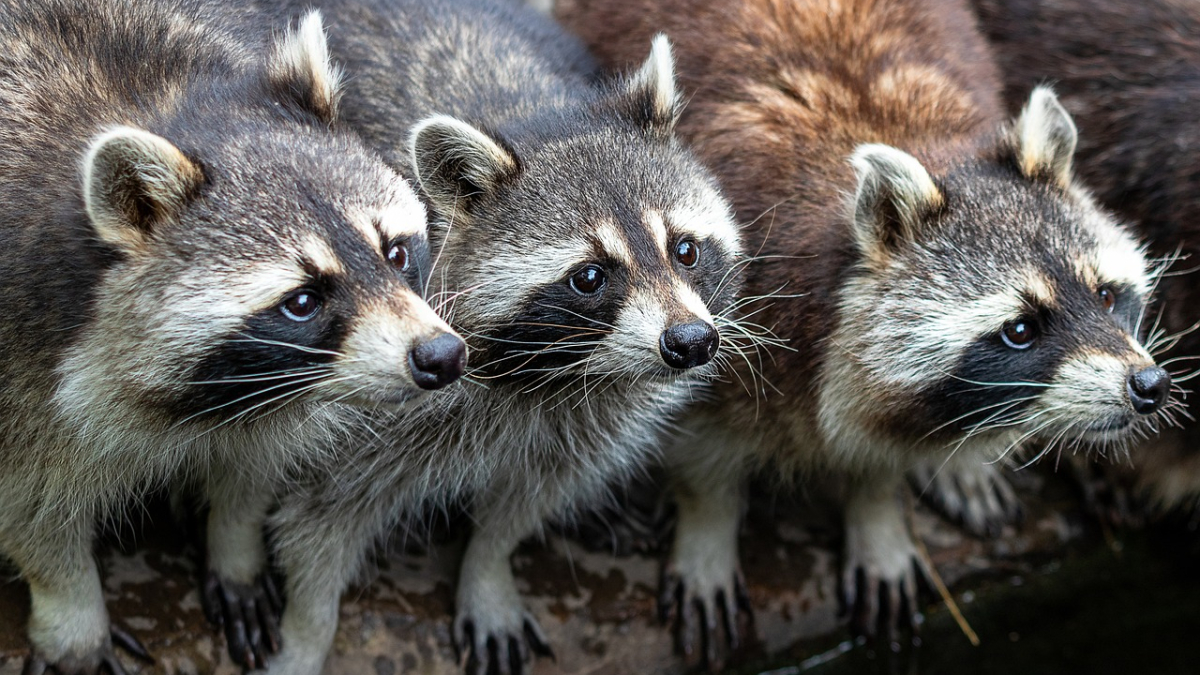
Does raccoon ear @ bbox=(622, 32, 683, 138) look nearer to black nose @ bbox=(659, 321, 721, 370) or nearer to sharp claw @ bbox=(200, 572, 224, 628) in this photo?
black nose @ bbox=(659, 321, 721, 370)

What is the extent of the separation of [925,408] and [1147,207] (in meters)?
1.97

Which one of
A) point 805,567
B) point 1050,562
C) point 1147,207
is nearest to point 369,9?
point 805,567

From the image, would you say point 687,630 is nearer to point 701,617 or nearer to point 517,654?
point 701,617

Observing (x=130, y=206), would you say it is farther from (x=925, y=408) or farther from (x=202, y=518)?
(x=925, y=408)

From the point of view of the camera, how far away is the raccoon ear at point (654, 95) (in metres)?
5.01

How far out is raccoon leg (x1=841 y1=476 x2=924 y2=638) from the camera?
6238mm

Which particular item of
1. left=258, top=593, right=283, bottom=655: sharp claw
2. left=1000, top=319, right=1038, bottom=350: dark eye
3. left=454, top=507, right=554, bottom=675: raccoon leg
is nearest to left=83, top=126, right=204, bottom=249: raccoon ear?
left=258, top=593, right=283, bottom=655: sharp claw

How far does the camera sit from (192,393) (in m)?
4.12

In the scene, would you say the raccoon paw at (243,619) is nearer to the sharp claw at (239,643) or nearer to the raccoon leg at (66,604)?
the sharp claw at (239,643)

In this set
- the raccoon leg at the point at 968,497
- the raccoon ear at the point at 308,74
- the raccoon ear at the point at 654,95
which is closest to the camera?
the raccoon ear at the point at 308,74

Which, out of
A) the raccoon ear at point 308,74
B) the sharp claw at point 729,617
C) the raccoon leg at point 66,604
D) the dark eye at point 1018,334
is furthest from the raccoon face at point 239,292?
the sharp claw at point 729,617

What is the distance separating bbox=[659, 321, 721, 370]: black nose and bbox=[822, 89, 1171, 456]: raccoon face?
103cm

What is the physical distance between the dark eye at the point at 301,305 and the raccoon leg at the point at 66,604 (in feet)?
4.34

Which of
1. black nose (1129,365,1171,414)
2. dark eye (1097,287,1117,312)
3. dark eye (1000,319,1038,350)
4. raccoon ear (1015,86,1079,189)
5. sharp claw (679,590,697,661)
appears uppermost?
raccoon ear (1015,86,1079,189)
